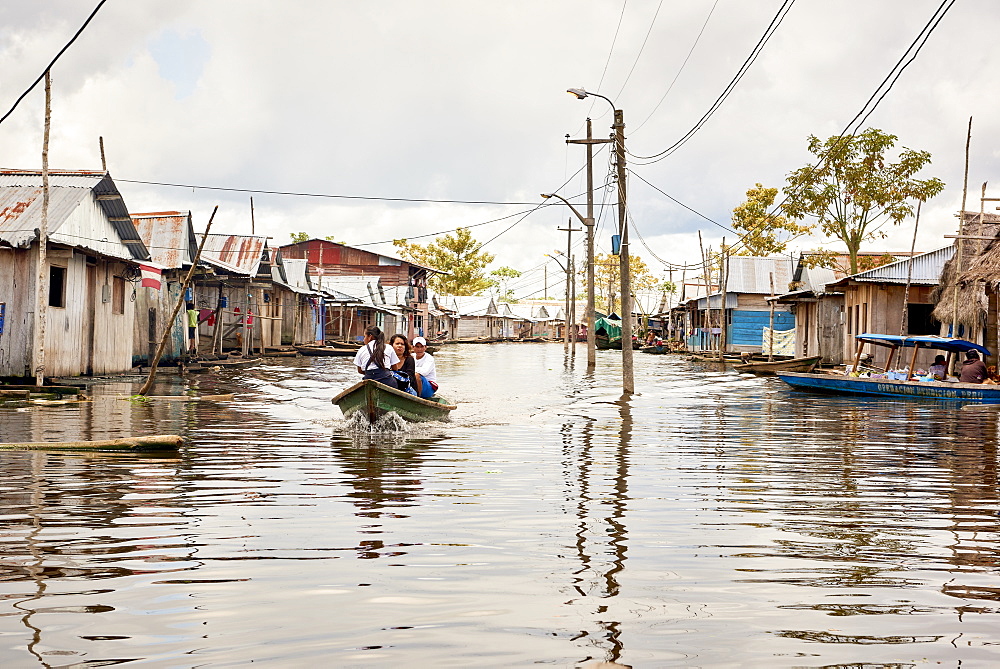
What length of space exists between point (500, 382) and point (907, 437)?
16181 millimetres

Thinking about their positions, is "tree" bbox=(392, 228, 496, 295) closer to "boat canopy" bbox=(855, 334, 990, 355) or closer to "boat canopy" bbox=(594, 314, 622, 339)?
"boat canopy" bbox=(594, 314, 622, 339)

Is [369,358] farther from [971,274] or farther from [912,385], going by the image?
[971,274]

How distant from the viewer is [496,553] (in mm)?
5816

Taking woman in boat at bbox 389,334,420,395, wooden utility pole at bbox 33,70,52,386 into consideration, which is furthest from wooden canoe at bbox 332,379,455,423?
wooden utility pole at bbox 33,70,52,386

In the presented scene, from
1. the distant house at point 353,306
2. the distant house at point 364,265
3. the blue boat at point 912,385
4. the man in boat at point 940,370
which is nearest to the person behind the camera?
the blue boat at point 912,385

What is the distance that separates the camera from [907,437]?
13.6 metres

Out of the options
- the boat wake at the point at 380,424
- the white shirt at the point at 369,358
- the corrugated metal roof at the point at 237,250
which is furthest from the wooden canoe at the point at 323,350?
the boat wake at the point at 380,424

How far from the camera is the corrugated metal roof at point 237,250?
3750 cm

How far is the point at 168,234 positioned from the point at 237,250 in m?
7.88

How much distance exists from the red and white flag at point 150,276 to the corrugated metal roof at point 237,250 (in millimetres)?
9830

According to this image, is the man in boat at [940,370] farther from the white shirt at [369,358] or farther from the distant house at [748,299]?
the distant house at [748,299]

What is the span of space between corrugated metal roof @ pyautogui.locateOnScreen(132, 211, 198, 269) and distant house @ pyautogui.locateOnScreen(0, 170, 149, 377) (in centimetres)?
433

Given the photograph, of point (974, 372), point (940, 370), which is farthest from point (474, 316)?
point (974, 372)

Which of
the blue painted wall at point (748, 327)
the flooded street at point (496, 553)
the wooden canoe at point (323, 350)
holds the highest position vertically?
the blue painted wall at point (748, 327)
